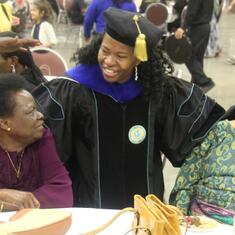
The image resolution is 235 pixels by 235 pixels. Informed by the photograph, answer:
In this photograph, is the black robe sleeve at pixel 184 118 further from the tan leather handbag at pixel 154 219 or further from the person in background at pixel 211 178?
the tan leather handbag at pixel 154 219

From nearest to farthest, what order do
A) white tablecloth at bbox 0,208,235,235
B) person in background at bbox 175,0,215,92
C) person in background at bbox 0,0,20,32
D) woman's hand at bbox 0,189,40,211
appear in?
white tablecloth at bbox 0,208,235,235, woman's hand at bbox 0,189,40,211, person in background at bbox 0,0,20,32, person in background at bbox 175,0,215,92

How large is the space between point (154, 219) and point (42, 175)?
815mm

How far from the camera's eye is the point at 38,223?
174 cm

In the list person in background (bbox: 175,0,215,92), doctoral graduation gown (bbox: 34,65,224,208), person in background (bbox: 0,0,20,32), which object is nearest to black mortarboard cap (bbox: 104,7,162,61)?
doctoral graduation gown (bbox: 34,65,224,208)

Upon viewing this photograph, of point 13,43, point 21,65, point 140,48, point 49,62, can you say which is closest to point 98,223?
point 140,48

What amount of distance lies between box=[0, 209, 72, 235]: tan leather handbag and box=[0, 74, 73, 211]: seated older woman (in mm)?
308

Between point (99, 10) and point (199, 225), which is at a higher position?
point (99, 10)

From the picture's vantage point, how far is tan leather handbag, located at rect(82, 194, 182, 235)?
162 cm

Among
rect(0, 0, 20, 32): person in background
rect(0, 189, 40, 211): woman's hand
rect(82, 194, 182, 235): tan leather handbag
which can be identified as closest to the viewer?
rect(82, 194, 182, 235): tan leather handbag

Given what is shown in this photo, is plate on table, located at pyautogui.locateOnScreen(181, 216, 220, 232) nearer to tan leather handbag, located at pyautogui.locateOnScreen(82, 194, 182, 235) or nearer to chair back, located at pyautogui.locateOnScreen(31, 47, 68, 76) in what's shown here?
tan leather handbag, located at pyautogui.locateOnScreen(82, 194, 182, 235)

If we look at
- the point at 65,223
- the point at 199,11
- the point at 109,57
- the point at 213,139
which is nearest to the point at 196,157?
the point at 213,139

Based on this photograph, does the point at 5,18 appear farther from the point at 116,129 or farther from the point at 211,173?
the point at 211,173

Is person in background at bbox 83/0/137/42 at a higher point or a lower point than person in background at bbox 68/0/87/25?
higher

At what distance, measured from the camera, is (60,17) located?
11.9 m
